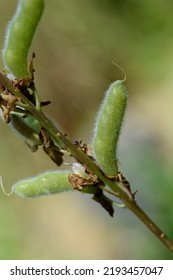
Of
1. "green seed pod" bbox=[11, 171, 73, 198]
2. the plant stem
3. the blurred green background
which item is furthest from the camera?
the blurred green background

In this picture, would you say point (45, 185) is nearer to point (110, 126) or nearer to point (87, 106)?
point (110, 126)

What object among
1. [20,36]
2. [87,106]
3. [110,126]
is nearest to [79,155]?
[110,126]

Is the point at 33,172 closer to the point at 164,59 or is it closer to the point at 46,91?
the point at 46,91

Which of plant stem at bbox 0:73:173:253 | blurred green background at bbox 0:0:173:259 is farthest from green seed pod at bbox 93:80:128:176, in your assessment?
blurred green background at bbox 0:0:173:259

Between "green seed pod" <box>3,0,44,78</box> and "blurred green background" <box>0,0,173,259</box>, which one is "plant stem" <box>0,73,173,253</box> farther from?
"blurred green background" <box>0,0,173,259</box>

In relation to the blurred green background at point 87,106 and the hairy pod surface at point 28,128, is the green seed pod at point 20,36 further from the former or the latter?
the blurred green background at point 87,106
